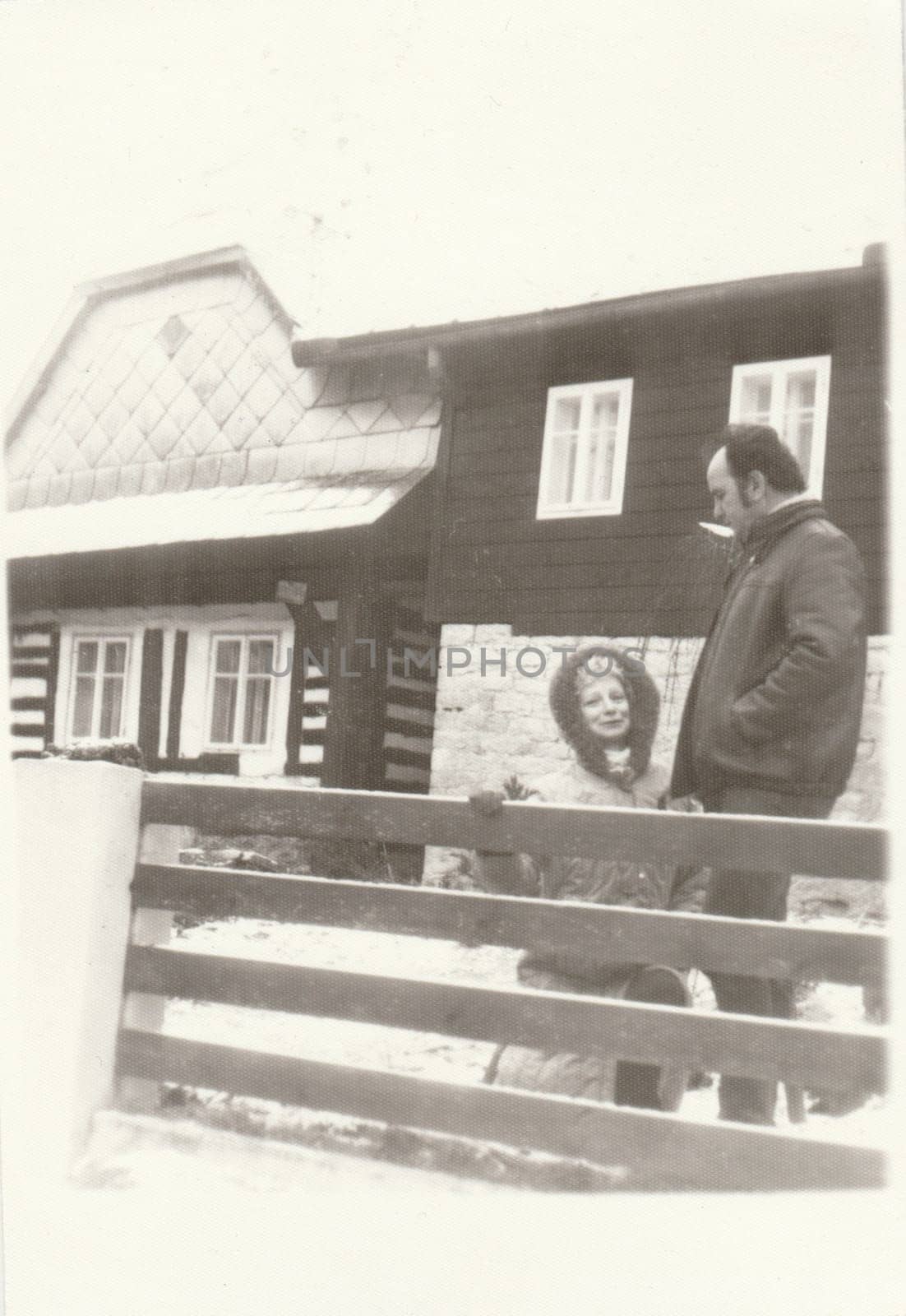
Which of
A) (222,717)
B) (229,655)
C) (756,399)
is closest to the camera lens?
(756,399)

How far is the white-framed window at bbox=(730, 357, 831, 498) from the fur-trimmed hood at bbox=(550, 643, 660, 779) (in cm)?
280

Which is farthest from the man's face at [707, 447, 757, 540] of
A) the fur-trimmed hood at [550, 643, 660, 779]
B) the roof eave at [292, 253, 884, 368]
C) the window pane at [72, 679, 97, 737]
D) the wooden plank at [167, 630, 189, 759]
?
the window pane at [72, 679, 97, 737]

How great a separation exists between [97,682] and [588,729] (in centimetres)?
468

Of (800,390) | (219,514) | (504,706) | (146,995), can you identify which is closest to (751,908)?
(146,995)

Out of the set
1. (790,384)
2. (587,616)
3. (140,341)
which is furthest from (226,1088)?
(140,341)

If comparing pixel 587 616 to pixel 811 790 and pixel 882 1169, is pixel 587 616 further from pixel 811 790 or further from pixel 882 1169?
pixel 882 1169

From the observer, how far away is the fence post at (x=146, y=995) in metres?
2.78

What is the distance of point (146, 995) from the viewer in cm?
281

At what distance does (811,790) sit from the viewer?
2.59 m

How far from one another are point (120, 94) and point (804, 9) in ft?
6.53

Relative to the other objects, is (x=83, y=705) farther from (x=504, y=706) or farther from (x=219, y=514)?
(x=504, y=706)

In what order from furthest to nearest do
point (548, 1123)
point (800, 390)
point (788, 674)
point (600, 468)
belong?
1. point (600, 468)
2. point (800, 390)
3. point (788, 674)
4. point (548, 1123)

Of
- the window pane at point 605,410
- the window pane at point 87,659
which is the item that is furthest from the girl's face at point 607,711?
the window pane at point 87,659

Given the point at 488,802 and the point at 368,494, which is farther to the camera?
the point at 368,494
